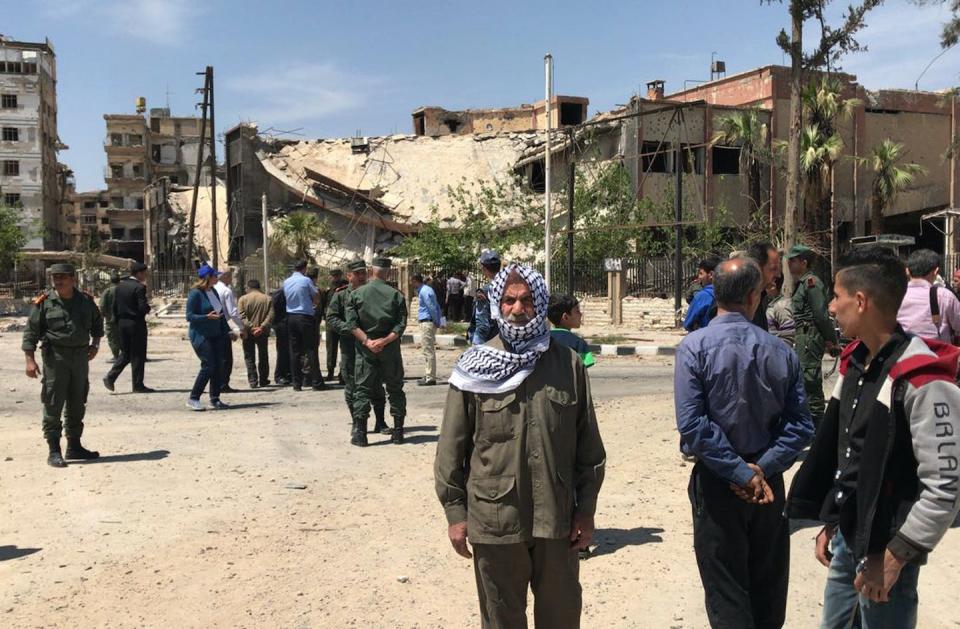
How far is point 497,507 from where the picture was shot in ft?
11.1

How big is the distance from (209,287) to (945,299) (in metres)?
8.33

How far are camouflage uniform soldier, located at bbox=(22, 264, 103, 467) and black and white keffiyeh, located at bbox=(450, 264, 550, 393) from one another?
5938 millimetres

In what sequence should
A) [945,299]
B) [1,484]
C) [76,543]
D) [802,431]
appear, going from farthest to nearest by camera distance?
[1,484], [945,299], [76,543], [802,431]

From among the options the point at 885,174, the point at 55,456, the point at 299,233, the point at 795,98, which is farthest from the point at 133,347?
the point at 885,174

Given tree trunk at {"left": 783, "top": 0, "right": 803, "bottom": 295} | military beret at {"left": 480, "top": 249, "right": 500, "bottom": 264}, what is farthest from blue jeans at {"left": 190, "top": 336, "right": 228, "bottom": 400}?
tree trunk at {"left": 783, "top": 0, "right": 803, "bottom": 295}

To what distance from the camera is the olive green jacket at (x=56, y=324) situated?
8086mm

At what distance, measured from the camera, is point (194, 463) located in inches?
332

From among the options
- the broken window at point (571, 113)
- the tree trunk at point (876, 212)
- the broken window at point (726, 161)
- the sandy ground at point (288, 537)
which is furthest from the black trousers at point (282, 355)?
the broken window at point (571, 113)

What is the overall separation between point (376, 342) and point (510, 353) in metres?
5.49

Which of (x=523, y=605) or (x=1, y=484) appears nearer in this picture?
(x=523, y=605)

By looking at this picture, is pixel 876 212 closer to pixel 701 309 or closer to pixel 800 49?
pixel 800 49

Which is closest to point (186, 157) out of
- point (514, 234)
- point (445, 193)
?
point (445, 193)

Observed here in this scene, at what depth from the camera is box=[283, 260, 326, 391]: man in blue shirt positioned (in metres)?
12.8

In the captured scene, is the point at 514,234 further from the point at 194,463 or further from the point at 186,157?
the point at 186,157
